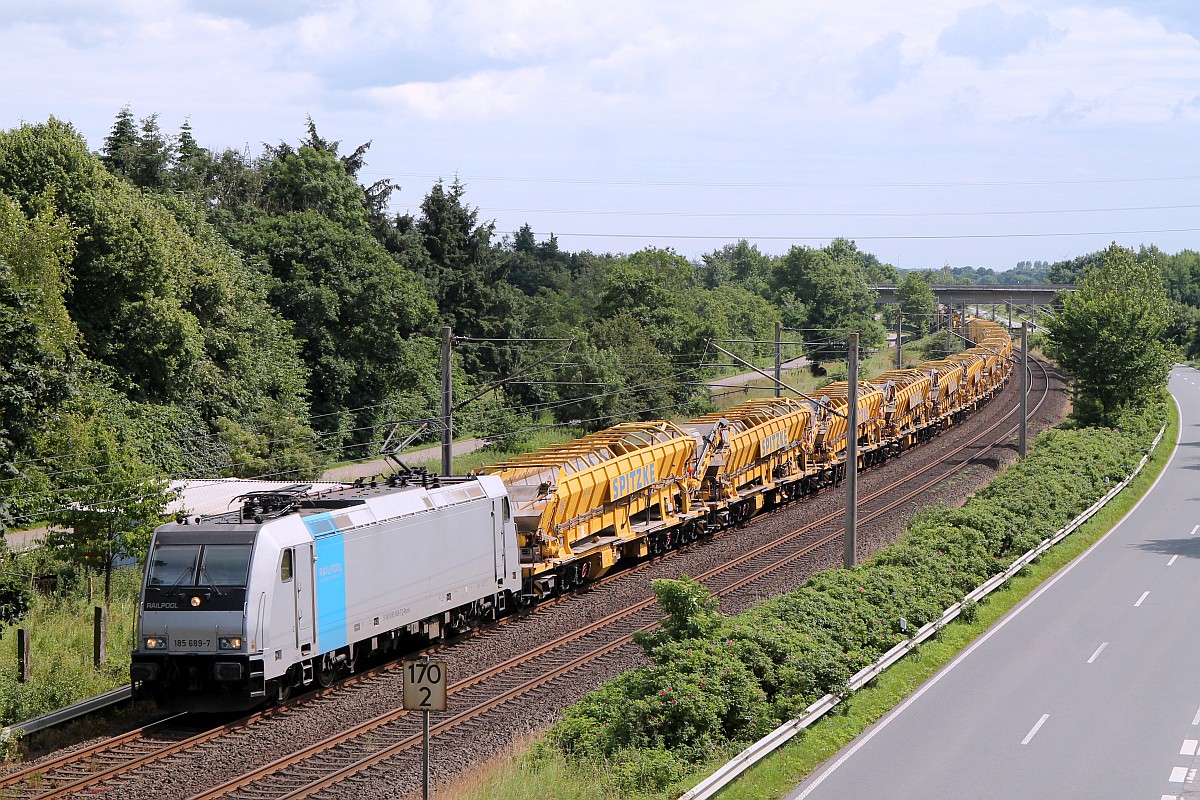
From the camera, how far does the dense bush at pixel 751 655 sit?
1727 centimetres

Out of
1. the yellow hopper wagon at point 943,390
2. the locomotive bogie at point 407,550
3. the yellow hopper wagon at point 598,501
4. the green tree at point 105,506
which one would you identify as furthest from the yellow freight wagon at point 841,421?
the green tree at point 105,506

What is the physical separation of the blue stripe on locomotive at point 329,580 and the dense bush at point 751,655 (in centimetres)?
453

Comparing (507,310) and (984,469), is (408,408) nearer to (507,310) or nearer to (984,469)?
(507,310)

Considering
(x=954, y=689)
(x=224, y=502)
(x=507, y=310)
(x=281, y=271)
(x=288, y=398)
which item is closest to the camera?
(x=954, y=689)

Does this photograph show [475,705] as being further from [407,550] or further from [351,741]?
[407,550]

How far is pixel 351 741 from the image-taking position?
18.3 metres

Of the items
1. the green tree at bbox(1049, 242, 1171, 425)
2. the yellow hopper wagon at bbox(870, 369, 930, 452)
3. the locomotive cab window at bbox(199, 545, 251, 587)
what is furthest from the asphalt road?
the green tree at bbox(1049, 242, 1171, 425)

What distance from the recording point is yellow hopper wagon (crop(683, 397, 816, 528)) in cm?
3722

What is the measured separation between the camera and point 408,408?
63.3 m

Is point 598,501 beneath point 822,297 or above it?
beneath

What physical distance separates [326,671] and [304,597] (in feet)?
7.11

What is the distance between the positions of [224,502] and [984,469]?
104ft

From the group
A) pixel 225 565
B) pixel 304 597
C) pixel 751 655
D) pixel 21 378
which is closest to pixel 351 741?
pixel 304 597

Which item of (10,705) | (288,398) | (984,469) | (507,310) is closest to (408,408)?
(288,398)
